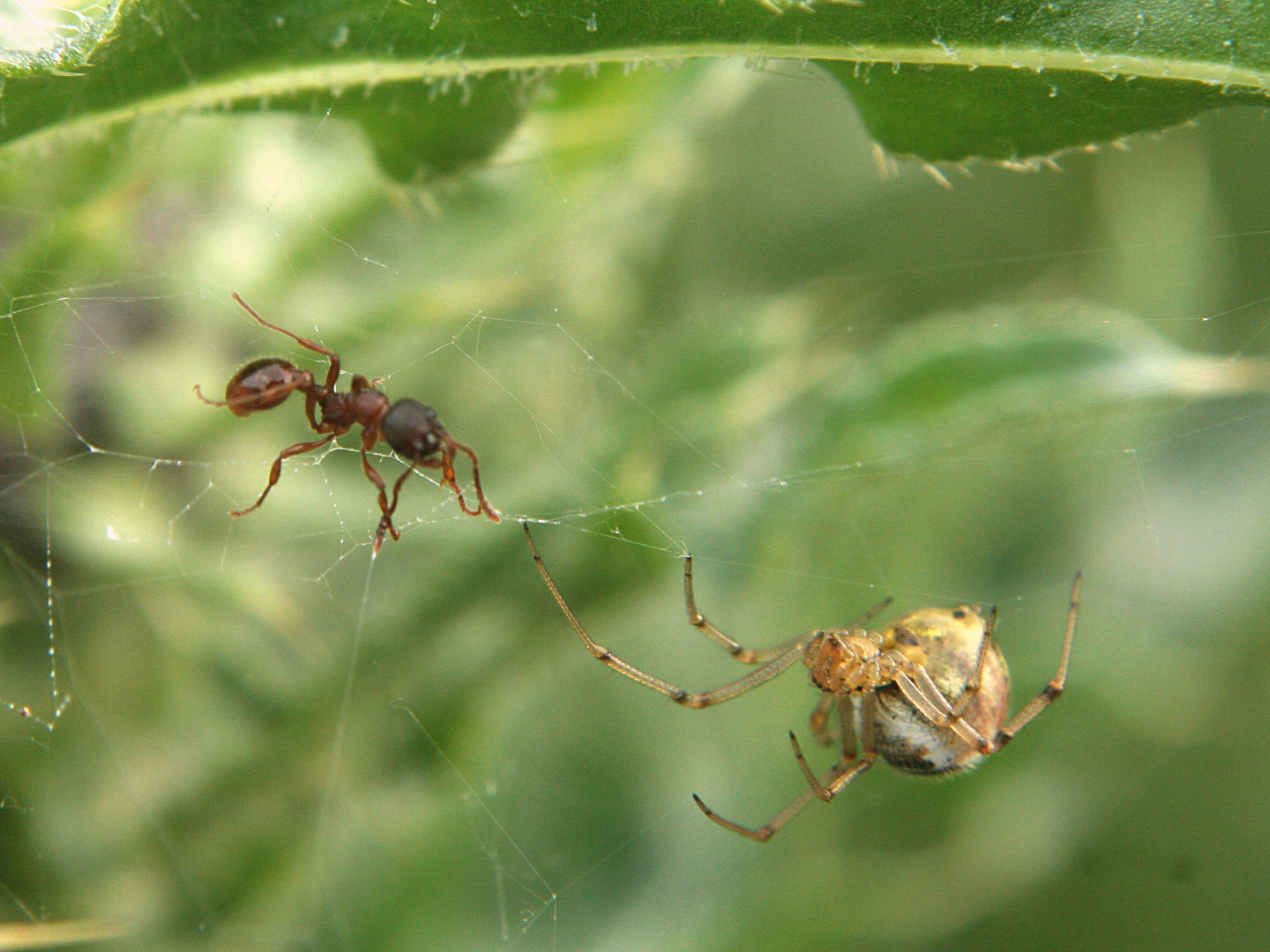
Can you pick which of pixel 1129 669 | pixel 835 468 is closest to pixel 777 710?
pixel 835 468

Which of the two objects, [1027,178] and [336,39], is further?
[1027,178]

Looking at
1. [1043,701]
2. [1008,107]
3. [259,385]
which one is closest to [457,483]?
[259,385]

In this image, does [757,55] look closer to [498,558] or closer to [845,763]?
[498,558]

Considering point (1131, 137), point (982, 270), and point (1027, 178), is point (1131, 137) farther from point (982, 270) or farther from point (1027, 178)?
point (1027, 178)

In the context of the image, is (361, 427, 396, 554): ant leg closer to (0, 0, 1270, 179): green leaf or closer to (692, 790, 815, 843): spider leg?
(0, 0, 1270, 179): green leaf

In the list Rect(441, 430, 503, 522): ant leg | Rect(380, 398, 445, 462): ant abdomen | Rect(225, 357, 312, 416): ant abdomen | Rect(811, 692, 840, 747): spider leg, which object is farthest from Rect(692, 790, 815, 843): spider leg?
Rect(225, 357, 312, 416): ant abdomen

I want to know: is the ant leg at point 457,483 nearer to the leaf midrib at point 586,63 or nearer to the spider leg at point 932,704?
the leaf midrib at point 586,63

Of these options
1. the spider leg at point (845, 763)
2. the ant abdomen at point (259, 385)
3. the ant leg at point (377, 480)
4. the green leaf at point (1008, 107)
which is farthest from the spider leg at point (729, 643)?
the green leaf at point (1008, 107)
